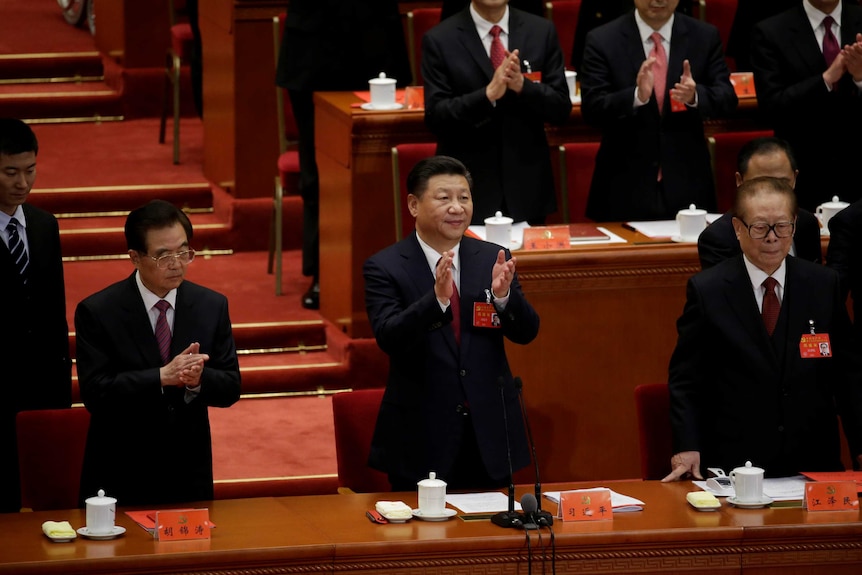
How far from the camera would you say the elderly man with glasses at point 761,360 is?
4.24 m

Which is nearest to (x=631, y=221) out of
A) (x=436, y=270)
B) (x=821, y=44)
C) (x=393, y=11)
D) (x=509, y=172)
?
(x=509, y=172)

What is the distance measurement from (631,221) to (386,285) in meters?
1.69

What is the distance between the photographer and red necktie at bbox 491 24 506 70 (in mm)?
5645

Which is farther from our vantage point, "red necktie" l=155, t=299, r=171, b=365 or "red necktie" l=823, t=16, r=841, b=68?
"red necktie" l=823, t=16, r=841, b=68

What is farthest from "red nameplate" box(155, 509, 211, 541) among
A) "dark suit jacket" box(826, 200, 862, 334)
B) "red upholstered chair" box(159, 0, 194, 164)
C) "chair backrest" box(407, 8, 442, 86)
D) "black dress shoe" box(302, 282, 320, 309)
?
"red upholstered chair" box(159, 0, 194, 164)

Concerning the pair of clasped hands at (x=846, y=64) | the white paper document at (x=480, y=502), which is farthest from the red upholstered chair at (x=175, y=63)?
the white paper document at (x=480, y=502)

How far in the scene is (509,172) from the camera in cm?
568

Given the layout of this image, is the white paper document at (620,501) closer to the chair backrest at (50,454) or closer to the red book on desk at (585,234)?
the chair backrest at (50,454)

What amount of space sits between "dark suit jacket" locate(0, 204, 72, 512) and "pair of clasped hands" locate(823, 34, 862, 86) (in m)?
2.72

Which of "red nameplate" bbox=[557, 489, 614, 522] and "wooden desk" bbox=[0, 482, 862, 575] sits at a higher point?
"red nameplate" bbox=[557, 489, 614, 522]

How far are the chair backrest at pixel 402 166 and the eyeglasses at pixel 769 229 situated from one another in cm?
207

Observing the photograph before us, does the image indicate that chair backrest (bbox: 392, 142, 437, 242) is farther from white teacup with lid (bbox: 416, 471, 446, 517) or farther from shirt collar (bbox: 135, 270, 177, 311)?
white teacup with lid (bbox: 416, 471, 446, 517)

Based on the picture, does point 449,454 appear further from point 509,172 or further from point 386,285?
point 509,172

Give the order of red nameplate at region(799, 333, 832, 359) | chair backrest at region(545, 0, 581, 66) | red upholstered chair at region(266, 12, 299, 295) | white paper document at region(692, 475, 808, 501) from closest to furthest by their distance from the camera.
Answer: white paper document at region(692, 475, 808, 501)
red nameplate at region(799, 333, 832, 359)
red upholstered chair at region(266, 12, 299, 295)
chair backrest at region(545, 0, 581, 66)
